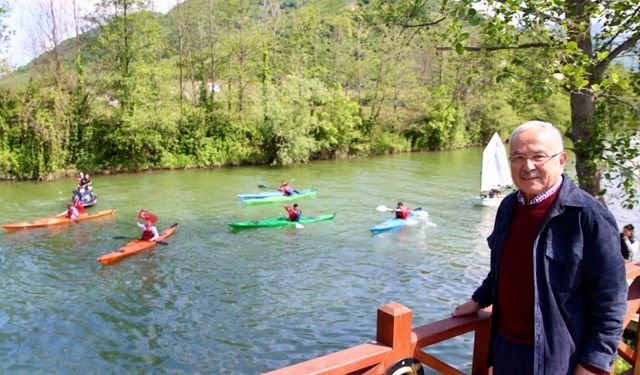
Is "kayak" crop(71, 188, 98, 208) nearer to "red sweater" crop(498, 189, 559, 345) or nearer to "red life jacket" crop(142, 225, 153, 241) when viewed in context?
"red life jacket" crop(142, 225, 153, 241)

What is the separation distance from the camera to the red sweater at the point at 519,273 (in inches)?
102

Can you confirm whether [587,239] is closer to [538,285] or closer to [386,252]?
[538,285]

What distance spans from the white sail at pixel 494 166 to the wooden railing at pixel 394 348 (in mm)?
21180

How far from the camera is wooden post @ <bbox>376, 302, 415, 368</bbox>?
268cm

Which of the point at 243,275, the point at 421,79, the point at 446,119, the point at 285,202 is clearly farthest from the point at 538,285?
the point at 421,79

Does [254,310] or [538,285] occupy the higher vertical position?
[538,285]

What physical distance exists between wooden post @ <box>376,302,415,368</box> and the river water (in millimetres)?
6638

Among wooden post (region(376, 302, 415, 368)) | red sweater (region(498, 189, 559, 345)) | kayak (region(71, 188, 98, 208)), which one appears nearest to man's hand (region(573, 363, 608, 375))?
red sweater (region(498, 189, 559, 345))

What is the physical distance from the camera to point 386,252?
15891 millimetres

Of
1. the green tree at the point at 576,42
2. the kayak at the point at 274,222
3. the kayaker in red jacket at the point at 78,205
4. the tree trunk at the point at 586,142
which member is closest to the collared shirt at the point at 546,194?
the green tree at the point at 576,42

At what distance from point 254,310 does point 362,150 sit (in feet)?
111

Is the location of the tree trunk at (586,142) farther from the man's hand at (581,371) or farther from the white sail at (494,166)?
the white sail at (494,166)

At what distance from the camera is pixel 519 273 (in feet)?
8.65

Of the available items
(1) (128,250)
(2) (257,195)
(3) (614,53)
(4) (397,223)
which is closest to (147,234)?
(1) (128,250)
